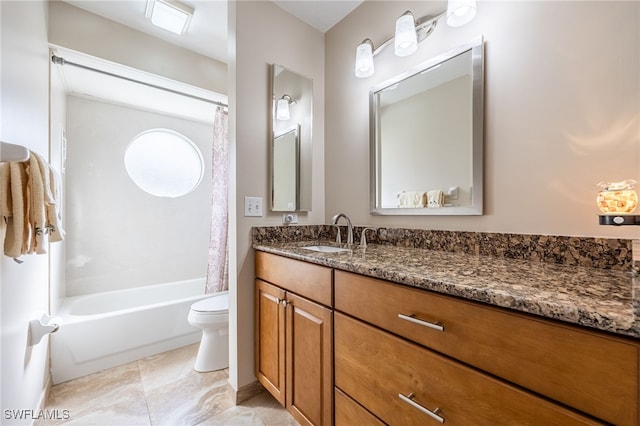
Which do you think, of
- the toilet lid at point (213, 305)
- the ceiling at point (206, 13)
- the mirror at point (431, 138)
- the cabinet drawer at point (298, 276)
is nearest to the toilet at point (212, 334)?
the toilet lid at point (213, 305)

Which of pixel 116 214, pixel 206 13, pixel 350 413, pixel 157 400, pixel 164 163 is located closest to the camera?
pixel 350 413

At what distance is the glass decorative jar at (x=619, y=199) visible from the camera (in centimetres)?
77

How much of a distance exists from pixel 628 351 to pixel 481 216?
81 cm

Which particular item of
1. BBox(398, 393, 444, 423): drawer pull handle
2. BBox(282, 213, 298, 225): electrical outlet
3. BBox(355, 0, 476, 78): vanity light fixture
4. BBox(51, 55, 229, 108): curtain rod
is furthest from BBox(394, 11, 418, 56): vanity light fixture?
BBox(51, 55, 229, 108): curtain rod

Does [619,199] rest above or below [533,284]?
above

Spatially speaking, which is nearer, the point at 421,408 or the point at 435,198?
the point at 421,408

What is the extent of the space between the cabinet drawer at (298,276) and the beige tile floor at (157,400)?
75 cm

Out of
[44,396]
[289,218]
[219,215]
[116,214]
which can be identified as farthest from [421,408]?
[116,214]

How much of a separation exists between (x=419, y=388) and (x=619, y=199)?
0.82 metres

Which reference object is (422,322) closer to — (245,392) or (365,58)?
(245,392)

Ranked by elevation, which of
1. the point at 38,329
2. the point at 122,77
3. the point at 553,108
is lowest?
the point at 38,329

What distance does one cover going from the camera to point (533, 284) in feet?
2.20

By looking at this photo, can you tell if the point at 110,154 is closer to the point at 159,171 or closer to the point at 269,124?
the point at 159,171

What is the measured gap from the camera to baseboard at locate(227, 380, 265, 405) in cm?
153
